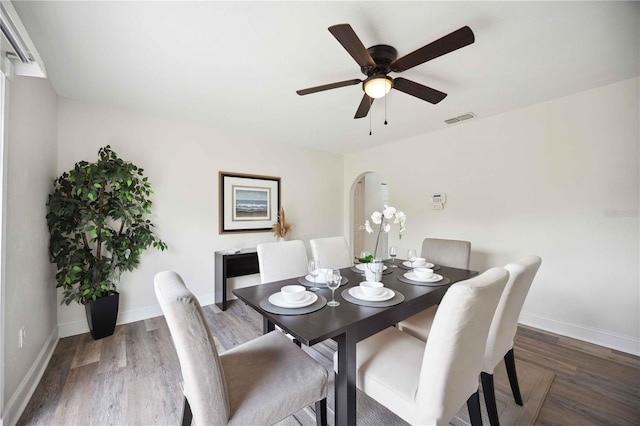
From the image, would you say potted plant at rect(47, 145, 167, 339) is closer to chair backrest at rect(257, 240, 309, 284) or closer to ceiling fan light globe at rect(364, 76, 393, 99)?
chair backrest at rect(257, 240, 309, 284)

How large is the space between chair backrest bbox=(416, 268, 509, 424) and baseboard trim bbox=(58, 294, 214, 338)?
304 cm

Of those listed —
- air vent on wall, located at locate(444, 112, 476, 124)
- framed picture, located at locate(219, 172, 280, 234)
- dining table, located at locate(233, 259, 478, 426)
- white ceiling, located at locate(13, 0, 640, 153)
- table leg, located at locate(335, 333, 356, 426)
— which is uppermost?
white ceiling, located at locate(13, 0, 640, 153)

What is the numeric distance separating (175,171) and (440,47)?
3.03 meters

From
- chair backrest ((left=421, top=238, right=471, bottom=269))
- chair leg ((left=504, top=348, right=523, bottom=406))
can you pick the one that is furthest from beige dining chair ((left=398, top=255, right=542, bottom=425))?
chair backrest ((left=421, top=238, right=471, bottom=269))

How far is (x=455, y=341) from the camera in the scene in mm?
964

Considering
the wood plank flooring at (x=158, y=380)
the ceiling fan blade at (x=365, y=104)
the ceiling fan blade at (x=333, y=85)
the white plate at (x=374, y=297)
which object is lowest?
the wood plank flooring at (x=158, y=380)

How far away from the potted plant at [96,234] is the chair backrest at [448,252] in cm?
296

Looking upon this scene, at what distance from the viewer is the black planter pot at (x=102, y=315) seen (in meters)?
2.39

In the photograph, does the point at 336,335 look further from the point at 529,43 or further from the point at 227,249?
the point at 227,249

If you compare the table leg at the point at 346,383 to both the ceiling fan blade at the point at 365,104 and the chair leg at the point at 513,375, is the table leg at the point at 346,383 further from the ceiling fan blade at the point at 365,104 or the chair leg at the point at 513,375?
the ceiling fan blade at the point at 365,104

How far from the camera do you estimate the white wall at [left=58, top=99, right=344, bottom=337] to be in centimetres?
262

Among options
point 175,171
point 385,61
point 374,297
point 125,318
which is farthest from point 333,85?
point 125,318

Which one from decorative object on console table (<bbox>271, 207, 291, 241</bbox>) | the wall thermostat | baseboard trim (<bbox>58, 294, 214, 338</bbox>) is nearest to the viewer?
baseboard trim (<bbox>58, 294, 214, 338</bbox>)

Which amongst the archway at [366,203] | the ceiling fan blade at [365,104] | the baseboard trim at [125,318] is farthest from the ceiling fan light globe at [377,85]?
the archway at [366,203]
